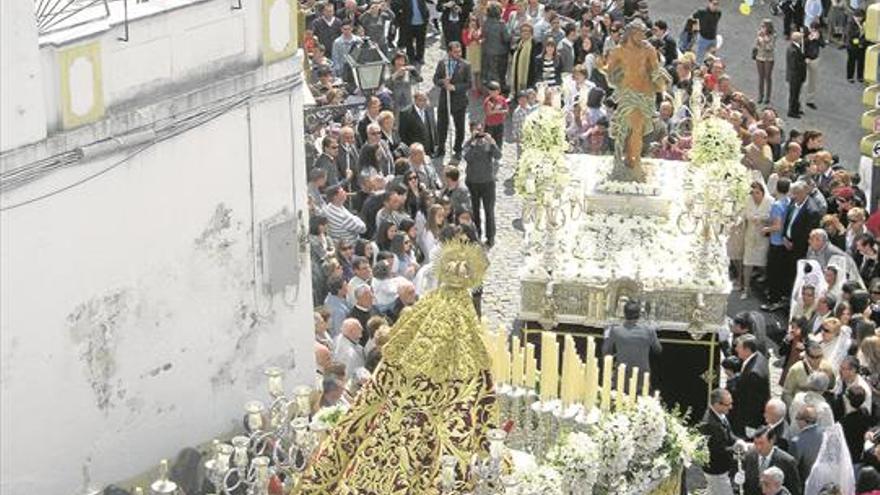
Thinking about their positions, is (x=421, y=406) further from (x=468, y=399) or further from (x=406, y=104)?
(x=406, y=104)

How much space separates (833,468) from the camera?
15.7m

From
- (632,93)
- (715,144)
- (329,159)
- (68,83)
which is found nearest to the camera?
(68,83)

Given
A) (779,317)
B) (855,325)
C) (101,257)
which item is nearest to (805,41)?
(779,317)

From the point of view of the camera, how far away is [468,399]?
11.6 meters

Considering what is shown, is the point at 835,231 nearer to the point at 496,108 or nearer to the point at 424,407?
the point at 496,108

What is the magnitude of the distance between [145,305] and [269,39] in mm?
2113

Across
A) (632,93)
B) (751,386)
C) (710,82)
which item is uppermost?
(632,93)

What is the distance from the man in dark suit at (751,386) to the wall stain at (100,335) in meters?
6.20

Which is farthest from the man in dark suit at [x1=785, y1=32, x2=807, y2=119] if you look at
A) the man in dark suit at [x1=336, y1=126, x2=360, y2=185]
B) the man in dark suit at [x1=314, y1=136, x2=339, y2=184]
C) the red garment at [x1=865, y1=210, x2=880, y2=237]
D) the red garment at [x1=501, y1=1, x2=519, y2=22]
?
the man in dark suit at [x1=314, y1=136, x2=339, y2=184]

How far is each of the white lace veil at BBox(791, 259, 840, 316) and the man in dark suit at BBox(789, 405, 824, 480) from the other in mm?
3154

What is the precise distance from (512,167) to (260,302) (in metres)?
11.0

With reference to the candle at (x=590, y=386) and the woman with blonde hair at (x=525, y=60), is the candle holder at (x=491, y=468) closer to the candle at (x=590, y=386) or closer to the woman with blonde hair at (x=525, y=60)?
the candle at (x=590, y=386)

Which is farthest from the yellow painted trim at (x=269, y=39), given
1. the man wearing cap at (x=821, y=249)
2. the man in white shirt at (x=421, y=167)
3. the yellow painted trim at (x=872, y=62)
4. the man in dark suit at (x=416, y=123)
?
the yellow painted trim at (x=872, y=62)

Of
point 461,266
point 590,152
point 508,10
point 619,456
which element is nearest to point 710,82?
point 590,152
